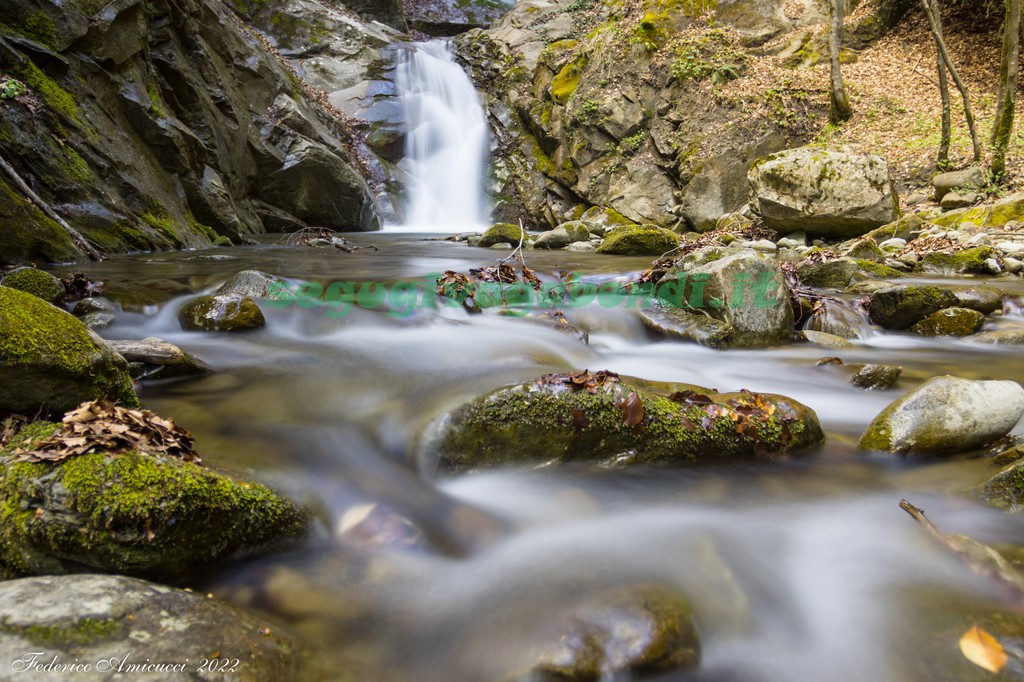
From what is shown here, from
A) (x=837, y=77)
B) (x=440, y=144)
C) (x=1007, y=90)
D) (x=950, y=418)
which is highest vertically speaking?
(x=837, y=77)

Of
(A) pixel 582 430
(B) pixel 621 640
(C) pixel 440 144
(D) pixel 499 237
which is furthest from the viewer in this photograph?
(C) pixel 440 144

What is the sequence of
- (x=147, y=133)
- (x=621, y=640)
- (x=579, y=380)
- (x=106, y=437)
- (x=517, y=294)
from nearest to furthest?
(x=621, y=640) < (x=106, y=437) < (x=579, y=380) < (x=517, y=294) < (x=147, y=133)

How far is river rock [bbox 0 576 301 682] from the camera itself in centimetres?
135

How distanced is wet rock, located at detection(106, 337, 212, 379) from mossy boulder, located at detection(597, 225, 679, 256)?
8695 millimetres

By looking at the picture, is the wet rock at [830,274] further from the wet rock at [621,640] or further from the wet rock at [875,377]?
the wet rock at [621,640]

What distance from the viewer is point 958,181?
10.9 meters

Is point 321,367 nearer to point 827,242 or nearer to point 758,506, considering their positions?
point 758,506

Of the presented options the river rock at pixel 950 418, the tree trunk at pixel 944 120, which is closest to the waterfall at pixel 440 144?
the tree trunk at pixel 944 120

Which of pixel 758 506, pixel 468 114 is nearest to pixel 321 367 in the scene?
pixel 758 506

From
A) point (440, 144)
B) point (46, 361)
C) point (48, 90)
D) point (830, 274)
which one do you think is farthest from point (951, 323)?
point (440, 144)

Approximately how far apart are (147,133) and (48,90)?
5.86 ft

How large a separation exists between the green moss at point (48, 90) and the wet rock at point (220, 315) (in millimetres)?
5250

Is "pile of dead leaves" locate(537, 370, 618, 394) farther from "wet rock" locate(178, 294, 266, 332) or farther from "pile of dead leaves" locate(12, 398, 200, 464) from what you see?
"wet rock" locate(178, 294, 266, 332)

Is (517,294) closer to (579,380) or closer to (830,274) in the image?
(579,380)
